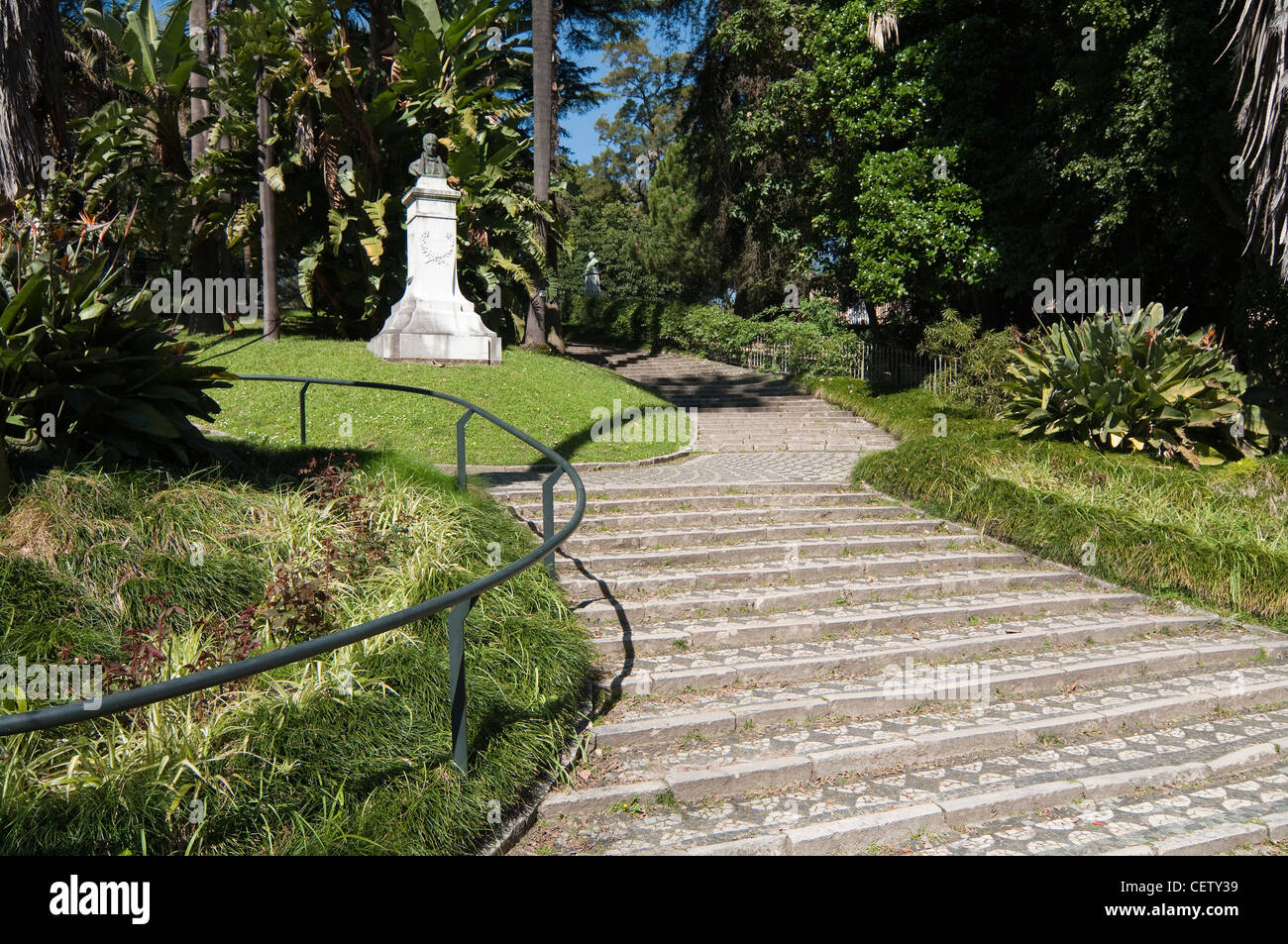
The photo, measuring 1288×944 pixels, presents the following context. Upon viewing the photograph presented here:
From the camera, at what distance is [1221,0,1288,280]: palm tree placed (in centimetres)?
865

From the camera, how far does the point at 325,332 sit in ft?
63.3

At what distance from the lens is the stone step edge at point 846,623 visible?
Answer: 19.7 ft

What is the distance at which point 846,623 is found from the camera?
21.3 ft

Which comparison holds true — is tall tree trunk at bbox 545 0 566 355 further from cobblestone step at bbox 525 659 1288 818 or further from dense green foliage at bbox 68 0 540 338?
cobblestone step at bbox 525 659 1288 818

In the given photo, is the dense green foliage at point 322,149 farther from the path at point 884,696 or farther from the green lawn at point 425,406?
the path at point 884,696

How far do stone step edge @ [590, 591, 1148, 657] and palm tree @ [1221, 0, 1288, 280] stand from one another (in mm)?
4697

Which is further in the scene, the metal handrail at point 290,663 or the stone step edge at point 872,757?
the stone step edge at point 872,757

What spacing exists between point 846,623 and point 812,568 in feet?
3.14

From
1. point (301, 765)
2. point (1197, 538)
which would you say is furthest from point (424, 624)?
point (1197, 538)

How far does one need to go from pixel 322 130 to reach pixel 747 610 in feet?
50.8

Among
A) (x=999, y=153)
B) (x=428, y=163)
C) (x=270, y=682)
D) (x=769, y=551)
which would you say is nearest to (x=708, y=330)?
(x=999, y=153)

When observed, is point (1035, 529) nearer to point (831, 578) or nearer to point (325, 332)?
point (831, 578)

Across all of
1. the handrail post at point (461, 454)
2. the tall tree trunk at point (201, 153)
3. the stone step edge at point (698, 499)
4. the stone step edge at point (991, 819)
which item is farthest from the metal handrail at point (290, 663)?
the tall tree trunk at point (201, 153)

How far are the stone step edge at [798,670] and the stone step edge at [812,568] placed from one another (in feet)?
4.05
